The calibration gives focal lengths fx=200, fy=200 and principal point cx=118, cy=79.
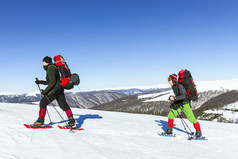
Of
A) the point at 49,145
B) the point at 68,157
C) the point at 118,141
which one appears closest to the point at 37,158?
the point at 68,157

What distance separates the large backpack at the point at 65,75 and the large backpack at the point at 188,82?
360 centimetres

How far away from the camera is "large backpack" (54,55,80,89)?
6.36 meters

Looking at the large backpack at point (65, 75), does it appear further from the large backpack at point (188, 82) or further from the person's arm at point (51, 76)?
the large backpack at point (188, 82)

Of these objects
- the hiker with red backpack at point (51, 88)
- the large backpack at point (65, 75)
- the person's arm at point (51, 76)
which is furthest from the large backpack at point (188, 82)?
the person's arm at point (51, 76)

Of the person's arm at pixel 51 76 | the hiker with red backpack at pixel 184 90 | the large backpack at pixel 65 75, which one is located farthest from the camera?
the hiker with red backpack at pixel 184 90

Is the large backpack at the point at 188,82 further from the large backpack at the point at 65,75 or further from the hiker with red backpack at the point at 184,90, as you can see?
the large backpack at the point at 65,75

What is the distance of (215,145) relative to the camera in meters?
6.76

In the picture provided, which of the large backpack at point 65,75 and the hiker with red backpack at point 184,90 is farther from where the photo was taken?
the hiker with red backpack at point 184,90

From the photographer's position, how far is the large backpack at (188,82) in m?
7.03

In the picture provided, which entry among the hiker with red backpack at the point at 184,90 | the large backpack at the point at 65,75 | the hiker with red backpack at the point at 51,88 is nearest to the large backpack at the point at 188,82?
the hiker with red backpack at the point at 184,90

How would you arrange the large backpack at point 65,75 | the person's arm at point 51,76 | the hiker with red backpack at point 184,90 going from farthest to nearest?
the hiker with red backpack at point 184,90
the large backpack at point 65,75
the person's arm at point 51,76

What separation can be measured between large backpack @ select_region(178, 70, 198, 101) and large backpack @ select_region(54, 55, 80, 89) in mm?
3601

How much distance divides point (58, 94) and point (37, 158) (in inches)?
116

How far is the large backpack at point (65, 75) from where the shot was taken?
20.9 ft
